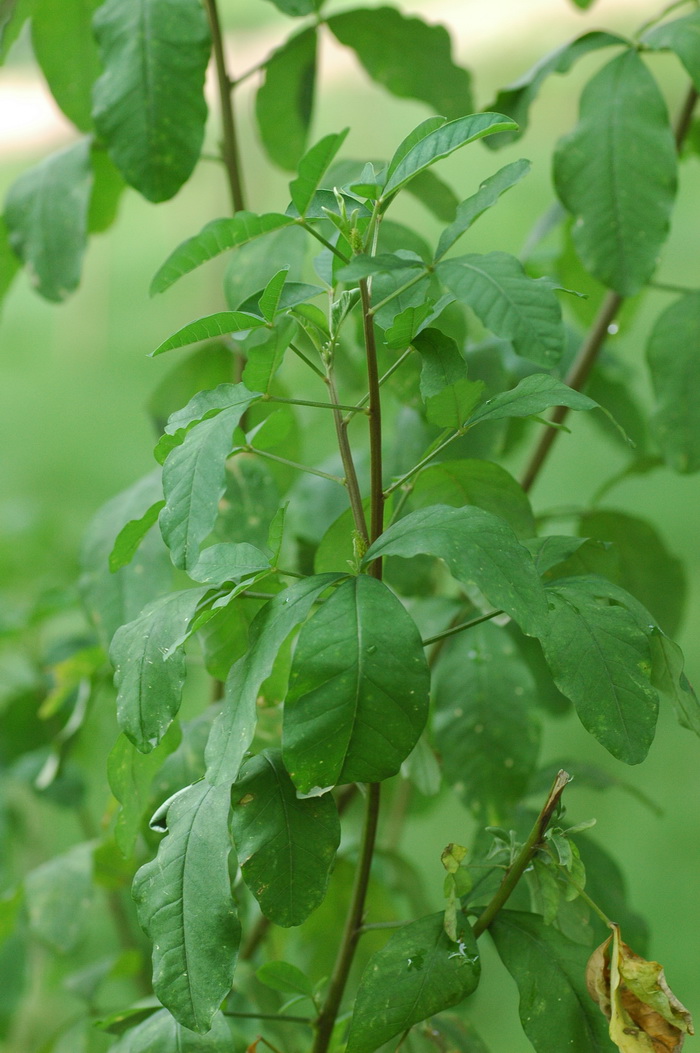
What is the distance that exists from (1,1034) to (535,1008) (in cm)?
89

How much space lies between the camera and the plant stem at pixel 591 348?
0.82 metres

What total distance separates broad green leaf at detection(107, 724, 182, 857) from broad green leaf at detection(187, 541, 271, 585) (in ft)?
0.44

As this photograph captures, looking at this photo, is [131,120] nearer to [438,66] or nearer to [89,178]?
[89,178]

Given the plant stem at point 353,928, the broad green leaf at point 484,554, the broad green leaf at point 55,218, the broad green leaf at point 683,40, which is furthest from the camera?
the broad green leaf at point 55,218

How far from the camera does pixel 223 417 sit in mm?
484

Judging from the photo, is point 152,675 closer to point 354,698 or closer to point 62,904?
point 354,698

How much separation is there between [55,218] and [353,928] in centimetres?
59

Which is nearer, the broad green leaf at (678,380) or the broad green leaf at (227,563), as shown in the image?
the broad green leaf at (227,563)

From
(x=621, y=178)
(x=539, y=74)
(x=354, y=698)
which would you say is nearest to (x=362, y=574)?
(x=354, y=698)

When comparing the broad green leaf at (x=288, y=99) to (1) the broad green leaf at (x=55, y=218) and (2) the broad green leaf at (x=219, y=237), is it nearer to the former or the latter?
(1) the broad green leaf at (x=55, y=218)

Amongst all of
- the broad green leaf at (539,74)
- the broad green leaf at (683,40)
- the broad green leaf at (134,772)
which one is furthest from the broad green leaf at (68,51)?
the broad green leaf at (134,772)

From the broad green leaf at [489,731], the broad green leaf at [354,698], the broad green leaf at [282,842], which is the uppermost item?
the broad green leaf at [354,698]

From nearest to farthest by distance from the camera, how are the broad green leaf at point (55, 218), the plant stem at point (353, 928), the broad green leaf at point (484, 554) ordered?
1. the broad green leaf at point (484, 554)
2. the plant stem at point (353, 928)
3. the broad green leaf at point (55, 218)

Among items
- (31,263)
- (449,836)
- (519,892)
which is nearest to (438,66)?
(31,263)
